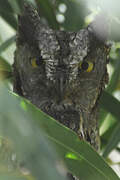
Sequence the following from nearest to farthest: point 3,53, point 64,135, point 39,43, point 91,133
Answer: point 64,135
point 39,43
point 91,133
point 3,53

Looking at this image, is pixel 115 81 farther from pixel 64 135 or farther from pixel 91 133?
pixel 64 135

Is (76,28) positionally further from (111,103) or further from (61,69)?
(61,69)

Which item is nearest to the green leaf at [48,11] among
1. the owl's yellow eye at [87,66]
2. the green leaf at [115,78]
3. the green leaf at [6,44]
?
the green leaf at [6,44]

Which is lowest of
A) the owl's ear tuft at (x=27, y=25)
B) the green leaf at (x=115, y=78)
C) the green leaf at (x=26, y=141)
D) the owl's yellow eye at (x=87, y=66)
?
the green leaf at (x=115, y=78)

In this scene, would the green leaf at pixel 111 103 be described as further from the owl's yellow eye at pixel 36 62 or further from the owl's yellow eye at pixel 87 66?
the owl's yellow eye at pixel 36 62

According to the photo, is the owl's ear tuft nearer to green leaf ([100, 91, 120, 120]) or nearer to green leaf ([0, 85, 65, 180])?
green leaf ([100, 91, 120, 120])

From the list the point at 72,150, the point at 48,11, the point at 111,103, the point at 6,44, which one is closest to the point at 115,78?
the point at 111,103

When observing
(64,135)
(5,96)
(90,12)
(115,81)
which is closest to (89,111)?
(115,81)
